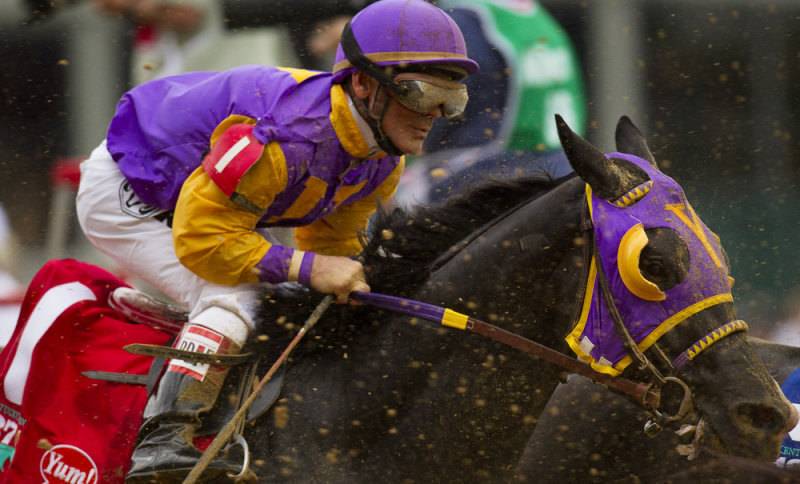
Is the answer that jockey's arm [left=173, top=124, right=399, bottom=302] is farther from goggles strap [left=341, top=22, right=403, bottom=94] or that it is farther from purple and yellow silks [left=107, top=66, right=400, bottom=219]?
goggles strap [left=341, top=22, right=403, bottom=94]

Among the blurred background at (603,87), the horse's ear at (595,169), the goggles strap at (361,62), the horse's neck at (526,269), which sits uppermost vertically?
the goggles strap at (361,62)

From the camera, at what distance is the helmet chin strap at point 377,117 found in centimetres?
248

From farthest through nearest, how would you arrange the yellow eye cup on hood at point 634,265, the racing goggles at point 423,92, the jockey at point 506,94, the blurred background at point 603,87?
the blurred background at point 603,87
the jockey at point 506,94
the racing goggles at point 423,92
the yellow eye cup on hood at point 634,265

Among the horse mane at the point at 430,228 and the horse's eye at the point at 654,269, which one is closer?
the horse's eye at the point at 654,269

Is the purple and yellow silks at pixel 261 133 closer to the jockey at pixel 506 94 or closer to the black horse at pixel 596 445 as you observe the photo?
the black horse at pixel 596 445

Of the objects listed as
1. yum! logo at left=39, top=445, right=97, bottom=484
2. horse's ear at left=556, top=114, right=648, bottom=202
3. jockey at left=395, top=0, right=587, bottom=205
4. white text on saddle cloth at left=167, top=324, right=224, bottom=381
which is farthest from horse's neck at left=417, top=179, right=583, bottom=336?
jockey at left=395, top=0, right=587, bottom=205

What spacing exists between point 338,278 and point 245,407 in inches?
17.4

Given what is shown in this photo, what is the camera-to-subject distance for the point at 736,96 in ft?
24.5

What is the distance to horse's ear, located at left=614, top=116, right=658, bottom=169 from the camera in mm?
2520

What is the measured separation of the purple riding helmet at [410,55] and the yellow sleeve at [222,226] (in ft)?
1.19

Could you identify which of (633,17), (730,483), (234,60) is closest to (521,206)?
(730,483)

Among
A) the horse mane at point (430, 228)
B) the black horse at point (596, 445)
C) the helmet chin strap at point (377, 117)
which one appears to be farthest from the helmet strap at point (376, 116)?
the black horse at point (596, 445)

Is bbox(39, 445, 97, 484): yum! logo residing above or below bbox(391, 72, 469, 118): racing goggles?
below

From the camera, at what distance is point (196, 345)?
241 cm
